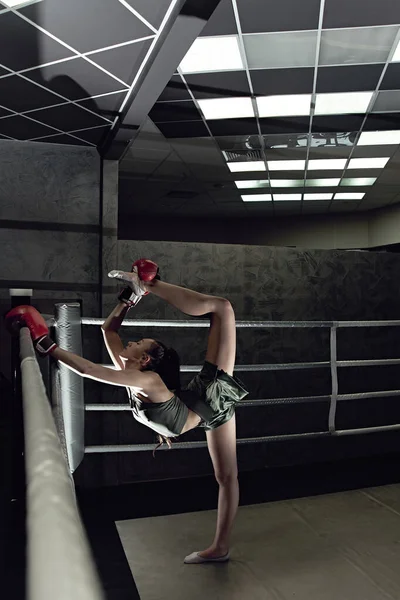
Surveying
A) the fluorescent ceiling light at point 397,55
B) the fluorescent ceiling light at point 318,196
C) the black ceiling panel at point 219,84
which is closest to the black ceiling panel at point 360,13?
the fluorescent ceiling light at point 397,55

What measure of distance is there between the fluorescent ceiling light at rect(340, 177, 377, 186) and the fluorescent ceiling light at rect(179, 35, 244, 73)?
3428mm

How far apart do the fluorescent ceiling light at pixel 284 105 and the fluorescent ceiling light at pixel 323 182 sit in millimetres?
2237

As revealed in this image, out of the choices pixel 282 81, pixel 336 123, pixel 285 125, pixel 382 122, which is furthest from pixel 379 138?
pixel 282 81

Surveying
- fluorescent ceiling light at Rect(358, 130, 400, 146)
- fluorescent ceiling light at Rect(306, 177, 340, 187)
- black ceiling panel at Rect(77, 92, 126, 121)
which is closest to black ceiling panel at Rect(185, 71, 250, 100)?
black ceiling panel at Rect(77, 92, 126, 121)

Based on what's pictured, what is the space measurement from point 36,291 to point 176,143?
184 centimetres

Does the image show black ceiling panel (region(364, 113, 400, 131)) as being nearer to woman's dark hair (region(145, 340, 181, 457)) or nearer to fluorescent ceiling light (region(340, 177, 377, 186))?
fluorescent ceiling light (region(340, 177, 377, 186))

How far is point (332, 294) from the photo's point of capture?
433cm

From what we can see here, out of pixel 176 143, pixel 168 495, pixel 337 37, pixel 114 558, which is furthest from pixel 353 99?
pixel 114 558

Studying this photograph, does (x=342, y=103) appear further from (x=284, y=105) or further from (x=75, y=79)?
(x=75, y=79)

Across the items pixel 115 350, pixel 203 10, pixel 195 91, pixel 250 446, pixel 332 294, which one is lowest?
pixel 250 446

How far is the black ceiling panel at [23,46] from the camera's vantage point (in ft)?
7.73

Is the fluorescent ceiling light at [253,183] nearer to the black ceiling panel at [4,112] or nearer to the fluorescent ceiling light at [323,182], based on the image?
the fluorescent ceiling light at [323,182]

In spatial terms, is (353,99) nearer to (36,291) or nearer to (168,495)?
(36,291)

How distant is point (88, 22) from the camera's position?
2350 millimetres
